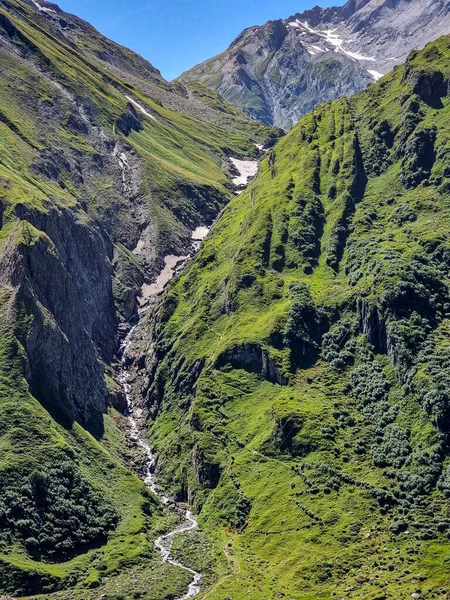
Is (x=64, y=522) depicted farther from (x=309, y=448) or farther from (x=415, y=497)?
(x=415, y=497)

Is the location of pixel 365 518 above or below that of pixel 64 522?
above

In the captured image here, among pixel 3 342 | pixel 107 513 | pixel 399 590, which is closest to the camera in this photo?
pixel 399 590

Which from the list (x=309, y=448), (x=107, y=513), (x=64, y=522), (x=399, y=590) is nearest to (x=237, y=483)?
(x=309, y=448)

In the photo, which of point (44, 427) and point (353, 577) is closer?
Answer: point (353, 577)

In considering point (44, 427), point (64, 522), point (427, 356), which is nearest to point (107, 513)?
point (64, 522)

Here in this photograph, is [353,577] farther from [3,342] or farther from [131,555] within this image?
[3,342]

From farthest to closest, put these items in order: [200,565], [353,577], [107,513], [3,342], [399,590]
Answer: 1. [3,342]
2. [107,513]
3. [200,565]
4. [353,577]
5. [399,590]


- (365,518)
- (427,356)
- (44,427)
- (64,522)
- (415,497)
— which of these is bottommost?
(64,522)

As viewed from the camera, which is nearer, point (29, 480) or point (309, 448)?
point (29, 480)

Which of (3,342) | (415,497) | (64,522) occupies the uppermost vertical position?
(415,497)
